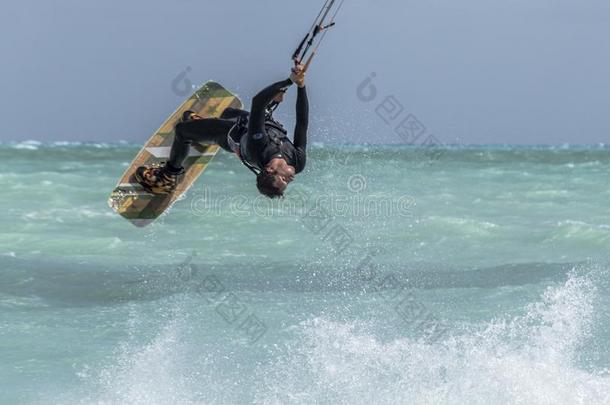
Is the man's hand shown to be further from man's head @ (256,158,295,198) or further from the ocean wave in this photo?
the ocean wave

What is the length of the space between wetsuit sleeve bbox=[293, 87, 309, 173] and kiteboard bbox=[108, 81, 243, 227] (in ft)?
8.00

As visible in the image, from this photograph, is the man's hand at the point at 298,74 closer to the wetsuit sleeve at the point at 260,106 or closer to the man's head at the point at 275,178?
the wetsuit sleeve at the point at 260,106

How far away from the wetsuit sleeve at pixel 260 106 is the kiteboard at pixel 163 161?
8.41 feet

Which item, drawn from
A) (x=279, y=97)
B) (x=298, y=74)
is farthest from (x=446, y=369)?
(x=298, y=74)

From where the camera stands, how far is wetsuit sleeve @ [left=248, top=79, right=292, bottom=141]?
21.9ft

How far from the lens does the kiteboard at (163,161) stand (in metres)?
9.42

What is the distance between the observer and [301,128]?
709 centimetres

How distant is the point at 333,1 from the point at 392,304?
4.29 metres

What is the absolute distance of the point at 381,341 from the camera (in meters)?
8.60

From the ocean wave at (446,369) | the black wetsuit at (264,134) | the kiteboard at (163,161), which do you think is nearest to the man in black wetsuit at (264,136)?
the black wetsuit at (264,134)

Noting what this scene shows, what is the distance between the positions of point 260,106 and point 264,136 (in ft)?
0.76

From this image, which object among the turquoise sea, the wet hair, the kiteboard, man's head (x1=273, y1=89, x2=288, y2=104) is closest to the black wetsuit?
man's head (x1=273, y1=89, x2=288, y2=104)

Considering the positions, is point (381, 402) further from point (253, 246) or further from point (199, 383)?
point (253, 246)

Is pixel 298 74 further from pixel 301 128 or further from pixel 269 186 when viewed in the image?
pixel 269 186
